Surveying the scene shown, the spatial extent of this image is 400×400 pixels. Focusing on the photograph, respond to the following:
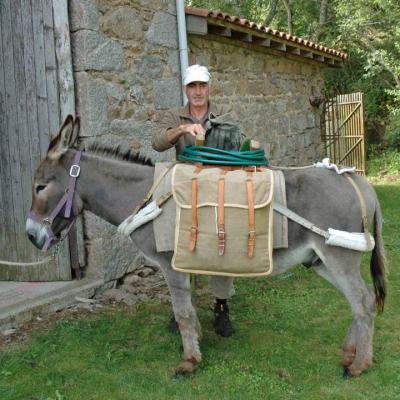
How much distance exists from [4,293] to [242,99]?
14.8 ft

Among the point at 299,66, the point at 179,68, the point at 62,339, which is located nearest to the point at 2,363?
the point at 62,339

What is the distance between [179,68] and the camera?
239 inches

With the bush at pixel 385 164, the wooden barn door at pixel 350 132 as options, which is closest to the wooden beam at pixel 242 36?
the wooden barn door at pixel 350 132

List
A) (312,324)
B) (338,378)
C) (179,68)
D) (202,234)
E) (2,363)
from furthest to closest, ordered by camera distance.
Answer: (179,68)
(312,324)
(2,363)
(338,378)
(202,234)

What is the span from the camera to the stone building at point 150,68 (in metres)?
4.95

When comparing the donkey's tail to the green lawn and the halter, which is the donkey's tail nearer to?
the green lawn

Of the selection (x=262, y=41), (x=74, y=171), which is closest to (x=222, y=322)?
(x=74, y=171)

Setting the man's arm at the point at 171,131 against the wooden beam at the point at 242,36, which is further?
the wooden beam at the point at 242,36

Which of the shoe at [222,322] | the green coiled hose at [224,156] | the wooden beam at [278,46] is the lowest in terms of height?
the shoe at [222,322]

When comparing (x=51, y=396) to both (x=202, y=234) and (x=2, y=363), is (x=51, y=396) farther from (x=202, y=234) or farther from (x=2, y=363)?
(x=202, y=234)

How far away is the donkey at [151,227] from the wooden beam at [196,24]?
3.23 meters

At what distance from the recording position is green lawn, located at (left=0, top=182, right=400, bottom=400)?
340 centimetres

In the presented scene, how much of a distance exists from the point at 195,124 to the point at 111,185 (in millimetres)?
707

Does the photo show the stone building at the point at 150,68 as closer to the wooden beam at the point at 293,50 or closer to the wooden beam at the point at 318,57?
the wooden beam at the point at 293,50
